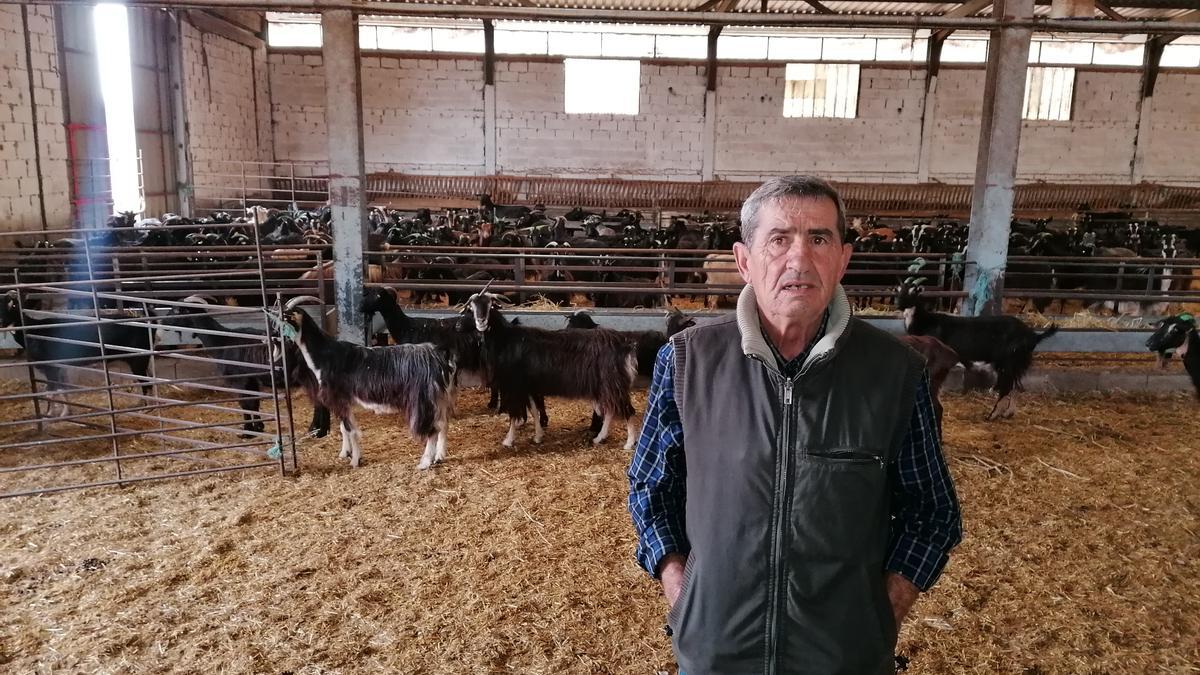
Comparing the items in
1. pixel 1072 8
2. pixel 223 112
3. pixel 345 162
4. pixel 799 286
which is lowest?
pixel 799 286

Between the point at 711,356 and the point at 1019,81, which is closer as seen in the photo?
the point at 711,356

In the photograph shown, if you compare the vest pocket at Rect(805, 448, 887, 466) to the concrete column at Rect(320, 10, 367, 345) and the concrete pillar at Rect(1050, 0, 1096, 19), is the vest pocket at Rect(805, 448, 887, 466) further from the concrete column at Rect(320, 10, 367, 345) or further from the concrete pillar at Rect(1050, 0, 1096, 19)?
the concrete pillar at Rect(1050, 0, 1096, 19)

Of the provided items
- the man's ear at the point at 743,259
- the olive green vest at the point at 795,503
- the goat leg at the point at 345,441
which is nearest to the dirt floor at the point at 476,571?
the goat leg at the point at 345,441

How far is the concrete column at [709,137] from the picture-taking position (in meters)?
21.2

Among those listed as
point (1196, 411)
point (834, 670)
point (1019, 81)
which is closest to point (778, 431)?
point (834, 670)

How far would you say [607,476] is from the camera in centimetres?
616

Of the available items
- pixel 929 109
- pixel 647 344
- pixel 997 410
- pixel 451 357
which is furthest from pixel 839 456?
pixel 929 109

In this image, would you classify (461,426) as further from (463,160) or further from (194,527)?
(463,160)

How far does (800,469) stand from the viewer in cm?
175

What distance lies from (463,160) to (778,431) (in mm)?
21114

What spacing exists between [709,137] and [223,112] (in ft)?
41.6

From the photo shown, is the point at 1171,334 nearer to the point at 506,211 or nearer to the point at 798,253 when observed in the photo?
the point at 798,253

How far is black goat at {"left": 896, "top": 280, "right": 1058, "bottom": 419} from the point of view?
755 cm

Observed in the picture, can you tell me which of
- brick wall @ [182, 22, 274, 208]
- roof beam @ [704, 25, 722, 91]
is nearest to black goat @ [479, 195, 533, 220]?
brick wall @ [182, 22, 274, 208]
